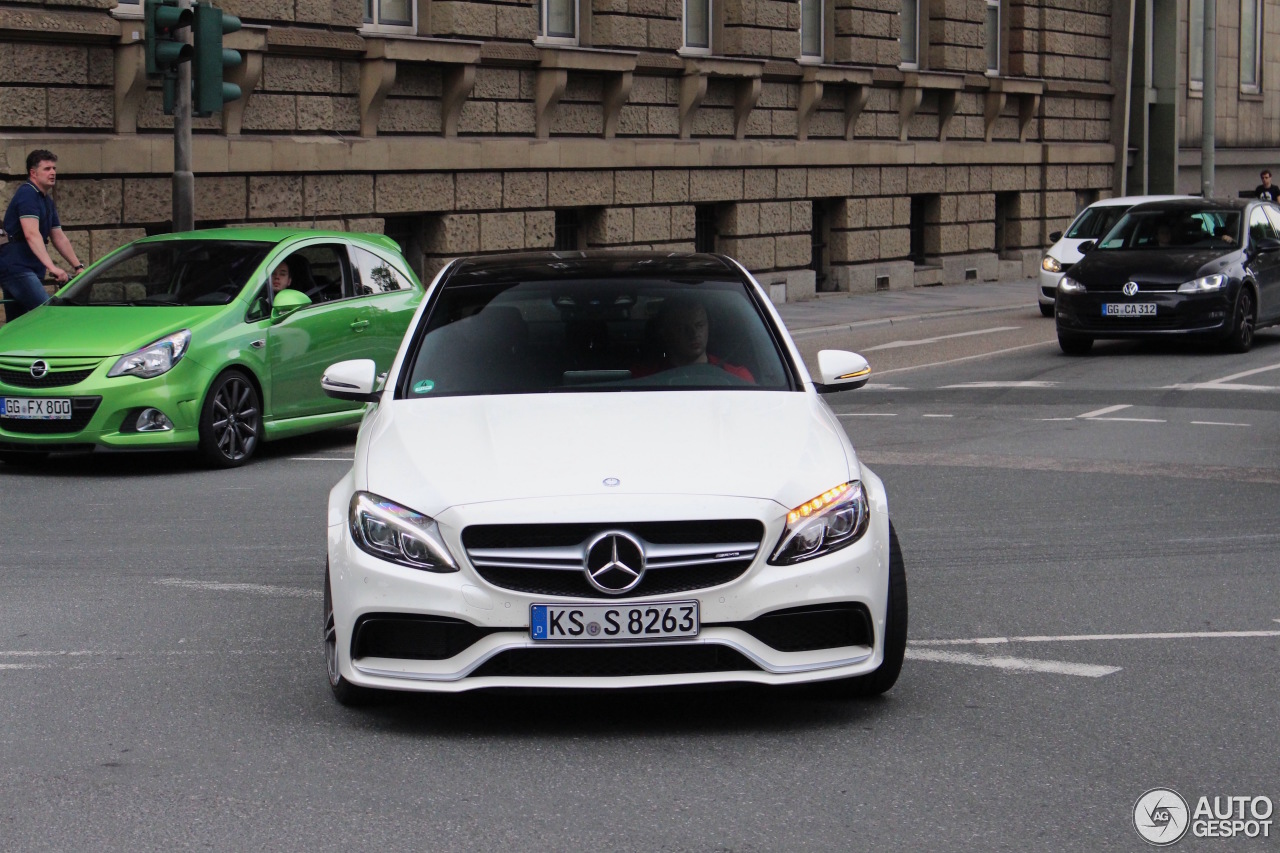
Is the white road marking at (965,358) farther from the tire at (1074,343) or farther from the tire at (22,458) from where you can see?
the tire at (22,458)

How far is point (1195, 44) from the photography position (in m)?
41.5

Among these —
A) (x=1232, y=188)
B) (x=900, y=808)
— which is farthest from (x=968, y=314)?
(x=900, y=808)

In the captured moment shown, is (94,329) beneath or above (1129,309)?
above

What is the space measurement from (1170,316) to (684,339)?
12.8 meters

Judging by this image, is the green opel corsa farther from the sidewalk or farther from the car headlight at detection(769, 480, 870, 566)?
the sidewalk

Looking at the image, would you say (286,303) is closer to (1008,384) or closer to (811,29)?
(1008,384)

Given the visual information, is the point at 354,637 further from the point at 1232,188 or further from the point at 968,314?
the point at 1232,188

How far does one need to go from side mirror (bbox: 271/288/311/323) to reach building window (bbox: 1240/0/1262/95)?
35942 mm

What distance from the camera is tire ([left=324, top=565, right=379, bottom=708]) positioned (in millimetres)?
5730

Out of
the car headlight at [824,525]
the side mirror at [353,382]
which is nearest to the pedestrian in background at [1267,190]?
the side mirror at [353,382]

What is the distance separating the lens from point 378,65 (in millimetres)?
21047

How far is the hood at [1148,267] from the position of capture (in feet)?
61.3

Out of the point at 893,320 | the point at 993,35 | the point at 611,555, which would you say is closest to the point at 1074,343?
the point at 893,320

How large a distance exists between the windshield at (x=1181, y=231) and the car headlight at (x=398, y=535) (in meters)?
15.3
